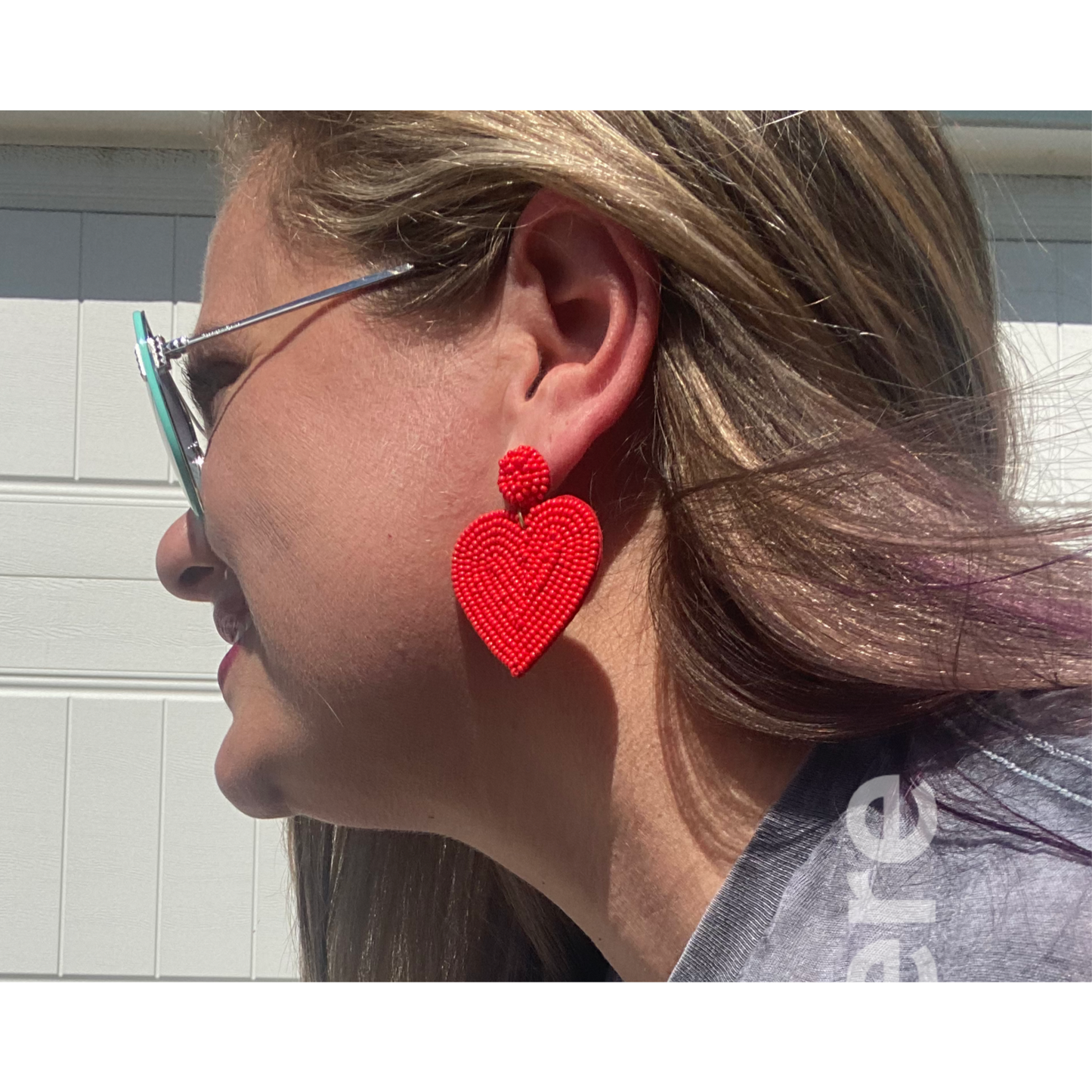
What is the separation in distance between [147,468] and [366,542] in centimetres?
206

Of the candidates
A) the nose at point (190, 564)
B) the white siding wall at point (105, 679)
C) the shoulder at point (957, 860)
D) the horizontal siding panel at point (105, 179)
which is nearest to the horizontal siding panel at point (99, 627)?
the white siding wall at point (105, 679)

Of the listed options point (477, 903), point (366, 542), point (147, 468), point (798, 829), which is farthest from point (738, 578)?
point (147, 468)

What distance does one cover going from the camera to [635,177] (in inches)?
29.3

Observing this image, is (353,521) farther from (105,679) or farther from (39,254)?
(39,254)

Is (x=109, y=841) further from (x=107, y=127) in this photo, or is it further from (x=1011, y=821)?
(x=1011, y=821)

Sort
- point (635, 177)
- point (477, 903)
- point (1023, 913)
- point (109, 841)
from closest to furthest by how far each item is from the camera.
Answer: point (1023, 913)
point (635, 177)
point (477, 903)
point (109, 841)

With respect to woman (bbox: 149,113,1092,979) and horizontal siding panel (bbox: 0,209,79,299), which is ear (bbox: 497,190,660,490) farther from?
horizontal siding panel (bbox: 0,209,79,299)

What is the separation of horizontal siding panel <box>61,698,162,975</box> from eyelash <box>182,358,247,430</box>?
1.88 m

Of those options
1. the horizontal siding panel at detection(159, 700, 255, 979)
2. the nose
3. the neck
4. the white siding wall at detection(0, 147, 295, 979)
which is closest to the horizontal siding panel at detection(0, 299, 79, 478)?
the white siding wall at detection(0, 147, 295, 979)

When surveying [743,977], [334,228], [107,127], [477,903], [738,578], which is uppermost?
[107,127]

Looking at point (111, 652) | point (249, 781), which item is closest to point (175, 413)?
point (249, 781)

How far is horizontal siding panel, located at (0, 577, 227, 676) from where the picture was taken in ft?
8.48

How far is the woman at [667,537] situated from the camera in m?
0.69

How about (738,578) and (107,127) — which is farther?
(107,127)
